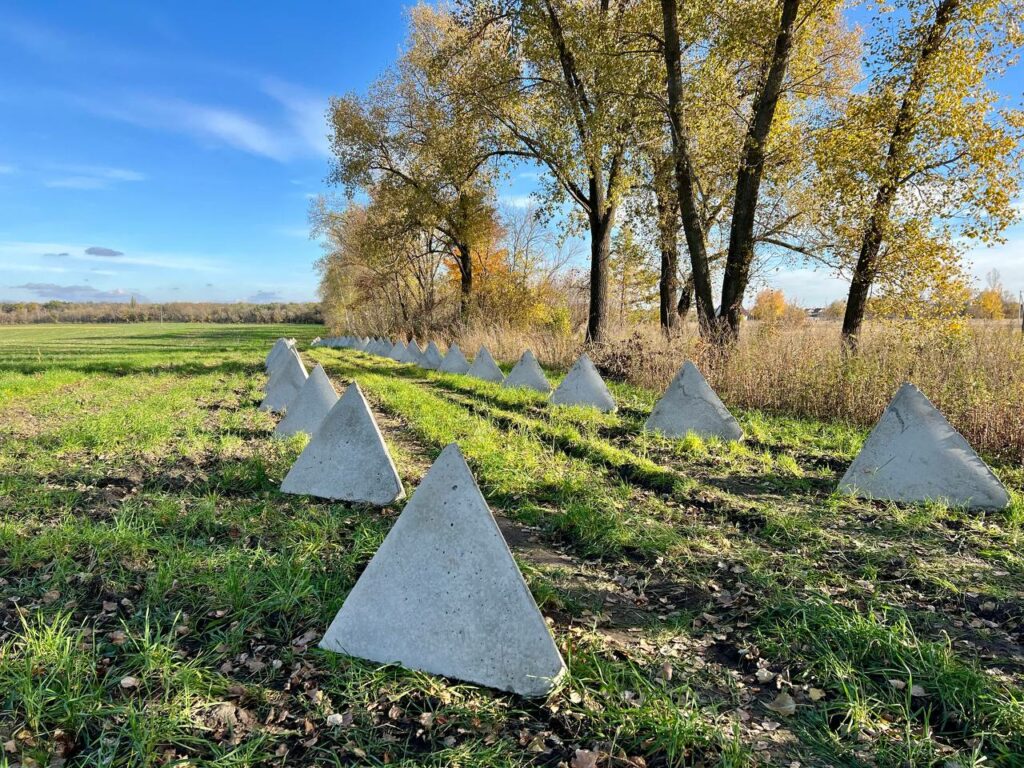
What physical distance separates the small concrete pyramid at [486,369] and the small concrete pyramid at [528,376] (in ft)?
3.13

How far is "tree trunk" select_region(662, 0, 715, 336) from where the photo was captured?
437 inches

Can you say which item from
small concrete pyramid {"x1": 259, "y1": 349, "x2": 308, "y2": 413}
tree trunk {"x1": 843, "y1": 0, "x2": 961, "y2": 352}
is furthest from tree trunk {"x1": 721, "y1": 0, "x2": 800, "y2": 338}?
small concrete pyramid {"x1": 259, "y1": 349, "x2": 308, "y2": 413}

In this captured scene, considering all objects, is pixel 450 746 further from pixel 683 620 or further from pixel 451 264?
pixel 451 264

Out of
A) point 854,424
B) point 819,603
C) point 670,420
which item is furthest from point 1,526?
point 854,424

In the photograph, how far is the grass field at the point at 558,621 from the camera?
1.94 m

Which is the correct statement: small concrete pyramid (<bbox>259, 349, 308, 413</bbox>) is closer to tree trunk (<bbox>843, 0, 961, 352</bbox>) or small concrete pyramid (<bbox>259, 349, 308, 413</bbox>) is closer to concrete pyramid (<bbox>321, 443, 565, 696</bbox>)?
concrete pyramid (<bbox>321, 443, 565, 696</bbox>)

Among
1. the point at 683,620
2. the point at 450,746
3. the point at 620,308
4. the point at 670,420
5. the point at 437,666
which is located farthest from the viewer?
the point at 620,308

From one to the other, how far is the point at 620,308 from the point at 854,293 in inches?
356

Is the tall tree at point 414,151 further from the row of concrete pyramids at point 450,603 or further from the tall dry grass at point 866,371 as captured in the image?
the row of concrete pyramids at point 450,603

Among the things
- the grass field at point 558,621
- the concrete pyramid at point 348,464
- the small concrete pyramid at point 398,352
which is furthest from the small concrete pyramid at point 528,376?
the small concrete pyramid at point 398,352

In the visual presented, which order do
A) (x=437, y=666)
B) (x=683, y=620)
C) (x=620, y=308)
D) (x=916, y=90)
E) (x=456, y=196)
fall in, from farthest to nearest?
(x=456, y=196)
(x=620, y=308)
(x=916, y=90)
(x=683, y=620)
(x=437, y=666)

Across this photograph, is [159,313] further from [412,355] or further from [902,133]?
[902,133]

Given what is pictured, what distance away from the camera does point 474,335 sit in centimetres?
2089

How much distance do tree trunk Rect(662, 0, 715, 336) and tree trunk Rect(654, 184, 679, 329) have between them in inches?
97.6
